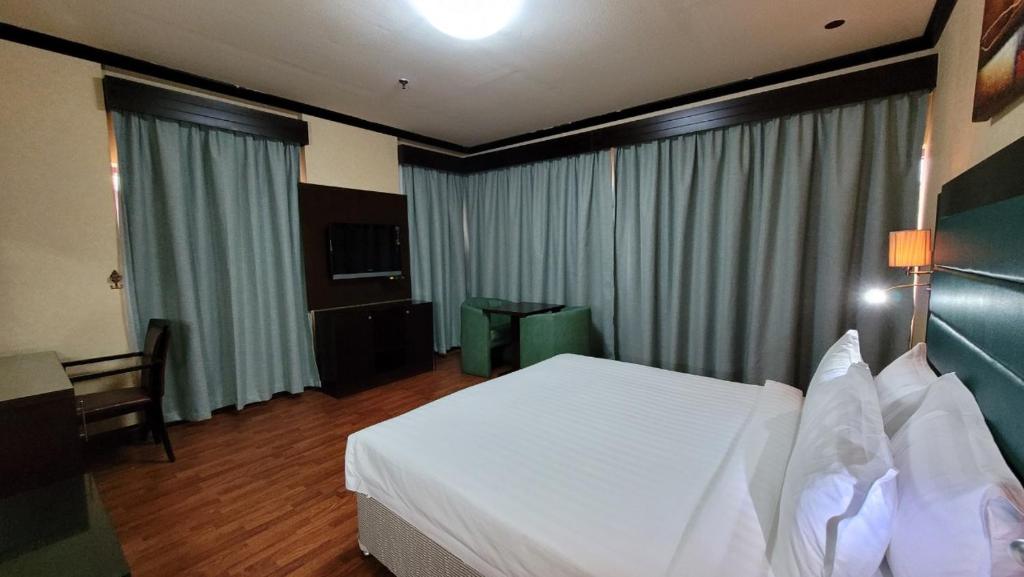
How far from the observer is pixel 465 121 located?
4.05 meters

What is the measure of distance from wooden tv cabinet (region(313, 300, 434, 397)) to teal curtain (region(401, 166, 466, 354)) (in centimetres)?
58

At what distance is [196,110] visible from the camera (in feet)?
9.70

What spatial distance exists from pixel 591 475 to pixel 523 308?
2.87 metres

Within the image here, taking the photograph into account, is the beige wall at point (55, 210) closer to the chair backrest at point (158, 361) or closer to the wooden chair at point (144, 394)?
the wooden chair at point (144, 394)

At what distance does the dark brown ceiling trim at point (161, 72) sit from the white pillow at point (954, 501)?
14.2 ft

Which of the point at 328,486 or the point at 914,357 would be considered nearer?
the point at 914,357

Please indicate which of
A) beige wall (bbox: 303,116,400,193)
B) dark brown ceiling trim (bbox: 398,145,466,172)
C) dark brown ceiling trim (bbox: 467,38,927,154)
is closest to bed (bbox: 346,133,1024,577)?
dark brown ceiling trim (bbox: 467,38,927,154)

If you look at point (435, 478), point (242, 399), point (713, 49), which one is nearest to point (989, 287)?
point (435, 478)

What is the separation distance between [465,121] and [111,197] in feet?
9.40

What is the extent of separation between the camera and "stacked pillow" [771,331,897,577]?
839 mm

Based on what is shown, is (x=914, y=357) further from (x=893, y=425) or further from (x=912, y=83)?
(x=912, y=83)

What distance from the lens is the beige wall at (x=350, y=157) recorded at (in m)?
3.70

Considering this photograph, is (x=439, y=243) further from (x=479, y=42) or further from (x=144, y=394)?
(x=144, y=394)

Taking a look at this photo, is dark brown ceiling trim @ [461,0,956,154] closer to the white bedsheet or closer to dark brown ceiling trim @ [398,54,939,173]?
dark brown ceiling trim @ [398,54,939,173]
